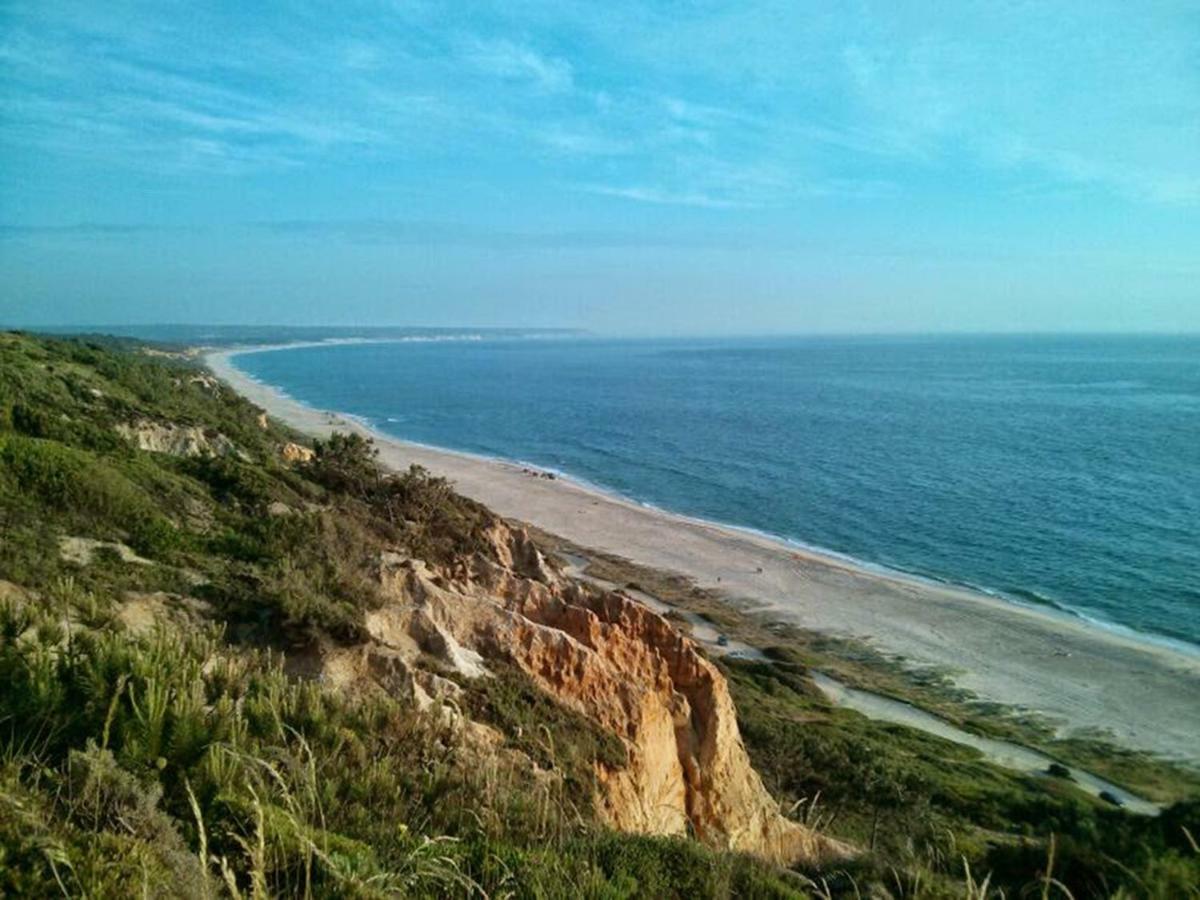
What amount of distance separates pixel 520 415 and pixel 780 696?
7987cm

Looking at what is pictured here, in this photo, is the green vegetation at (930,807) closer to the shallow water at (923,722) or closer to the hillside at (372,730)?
the hillside at (372,730)

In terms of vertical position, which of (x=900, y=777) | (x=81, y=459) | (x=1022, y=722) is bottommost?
(x=1022, y=722)

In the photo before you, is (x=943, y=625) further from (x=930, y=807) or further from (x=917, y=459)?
(x=917, y=459)

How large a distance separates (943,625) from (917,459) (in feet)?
114

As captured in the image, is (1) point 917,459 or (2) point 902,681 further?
(1) point 917,459

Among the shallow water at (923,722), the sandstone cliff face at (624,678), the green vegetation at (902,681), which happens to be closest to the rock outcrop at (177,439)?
the sandstone cliff face at (624,678)

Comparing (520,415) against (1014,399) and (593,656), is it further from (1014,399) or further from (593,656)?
(593,656)

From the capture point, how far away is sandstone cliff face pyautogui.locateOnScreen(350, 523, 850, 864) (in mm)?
10539

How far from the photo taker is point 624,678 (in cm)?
1316

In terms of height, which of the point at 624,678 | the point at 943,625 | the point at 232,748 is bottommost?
the point at 943,625

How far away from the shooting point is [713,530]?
167ft

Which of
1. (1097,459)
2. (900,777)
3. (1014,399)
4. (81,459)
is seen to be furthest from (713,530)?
(1014,399)

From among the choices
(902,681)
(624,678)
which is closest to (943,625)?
(902,681)

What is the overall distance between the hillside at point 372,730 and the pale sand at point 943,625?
9.99 m
